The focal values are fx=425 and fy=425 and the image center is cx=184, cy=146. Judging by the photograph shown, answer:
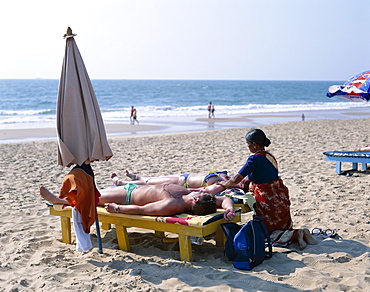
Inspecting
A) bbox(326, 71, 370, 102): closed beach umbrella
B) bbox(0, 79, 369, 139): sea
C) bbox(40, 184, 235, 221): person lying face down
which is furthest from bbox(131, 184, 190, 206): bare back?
bbox(0, 79, 369, 139): sea

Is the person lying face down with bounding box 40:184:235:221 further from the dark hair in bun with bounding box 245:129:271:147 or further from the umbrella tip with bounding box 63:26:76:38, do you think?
the umbrella tip with bounding box 63:26:76:38

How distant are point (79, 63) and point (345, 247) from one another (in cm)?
325

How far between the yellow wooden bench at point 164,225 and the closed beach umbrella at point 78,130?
356 mm

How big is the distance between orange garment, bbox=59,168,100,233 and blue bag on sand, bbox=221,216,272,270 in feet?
4.26

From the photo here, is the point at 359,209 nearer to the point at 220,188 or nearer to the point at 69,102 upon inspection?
the point at 220,188

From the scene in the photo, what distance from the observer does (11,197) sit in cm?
680

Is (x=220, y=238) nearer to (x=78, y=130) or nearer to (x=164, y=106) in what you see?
(x=78, y=130)

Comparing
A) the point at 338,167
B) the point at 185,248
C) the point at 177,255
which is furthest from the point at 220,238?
the point at 338,167

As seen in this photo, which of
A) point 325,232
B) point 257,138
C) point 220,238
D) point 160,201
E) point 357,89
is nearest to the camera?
point 160,201

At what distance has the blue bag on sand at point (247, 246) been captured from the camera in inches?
154

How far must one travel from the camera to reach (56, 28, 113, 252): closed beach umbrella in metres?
4.06

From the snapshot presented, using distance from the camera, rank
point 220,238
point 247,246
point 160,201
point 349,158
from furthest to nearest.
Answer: point 349,158 < point 220,238 < point 160,201 < point 247,246

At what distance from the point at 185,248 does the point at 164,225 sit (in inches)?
11.6

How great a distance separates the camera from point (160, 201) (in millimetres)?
4293
